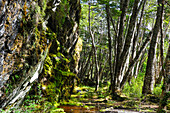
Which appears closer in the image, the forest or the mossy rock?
the forest

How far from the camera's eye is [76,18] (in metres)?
12.3

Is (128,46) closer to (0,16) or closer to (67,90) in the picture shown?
(67,90)

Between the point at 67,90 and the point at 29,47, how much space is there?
17.3ft

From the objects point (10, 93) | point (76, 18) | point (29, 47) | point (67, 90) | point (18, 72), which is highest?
point (76, 18)

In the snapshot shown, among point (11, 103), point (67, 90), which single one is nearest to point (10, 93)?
point (11, 103)

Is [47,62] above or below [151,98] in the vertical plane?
above

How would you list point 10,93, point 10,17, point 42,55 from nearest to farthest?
1. point 10,17
2. point 10,93
3. point 42,55

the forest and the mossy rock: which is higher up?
the forest

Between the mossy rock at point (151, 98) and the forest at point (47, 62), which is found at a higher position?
the forest at point (47, 62)

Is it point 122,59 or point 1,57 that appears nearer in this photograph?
point 1,57

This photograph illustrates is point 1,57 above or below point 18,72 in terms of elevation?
above

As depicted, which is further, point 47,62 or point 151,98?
point 151,98

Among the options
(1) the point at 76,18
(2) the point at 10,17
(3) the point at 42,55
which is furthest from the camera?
(1) the point at 76,18

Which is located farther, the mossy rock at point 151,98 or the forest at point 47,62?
the mossy rock at point 151,98
